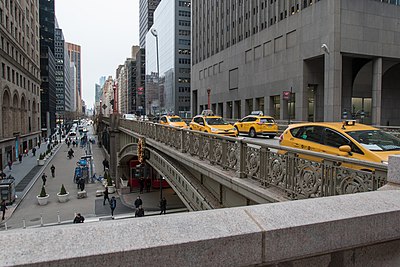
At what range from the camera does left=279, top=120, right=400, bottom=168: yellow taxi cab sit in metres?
6.39

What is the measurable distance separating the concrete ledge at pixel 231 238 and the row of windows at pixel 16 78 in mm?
42168

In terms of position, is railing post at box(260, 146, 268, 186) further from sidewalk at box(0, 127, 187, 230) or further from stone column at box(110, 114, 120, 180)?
stone column at box(110, 114, 120, 180)

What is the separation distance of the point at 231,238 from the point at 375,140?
6428 millimetres

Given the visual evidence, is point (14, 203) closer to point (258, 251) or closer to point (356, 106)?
point (258, 251)

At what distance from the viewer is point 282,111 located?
3972cm

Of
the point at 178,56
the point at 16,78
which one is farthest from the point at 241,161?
the point at 178,56

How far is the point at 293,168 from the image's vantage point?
5.46 m

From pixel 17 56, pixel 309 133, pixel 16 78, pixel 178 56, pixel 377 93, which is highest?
pixel 178 56

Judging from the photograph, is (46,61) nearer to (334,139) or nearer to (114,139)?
(114,139)

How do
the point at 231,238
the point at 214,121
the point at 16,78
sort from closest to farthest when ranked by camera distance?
1. the point at 231,238
2. the point at 214,121
3. the point at 16,78

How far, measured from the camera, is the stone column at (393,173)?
3.50 meters

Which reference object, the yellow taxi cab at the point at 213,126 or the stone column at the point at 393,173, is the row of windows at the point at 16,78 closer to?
the yellow taxi cab at the point at 213,126

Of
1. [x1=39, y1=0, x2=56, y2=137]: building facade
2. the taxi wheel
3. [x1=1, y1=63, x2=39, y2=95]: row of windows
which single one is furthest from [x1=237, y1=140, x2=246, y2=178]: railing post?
[x1=39, y1=0, x2=56, y2=137]: building facade

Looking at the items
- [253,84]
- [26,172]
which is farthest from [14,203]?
[253,84]
